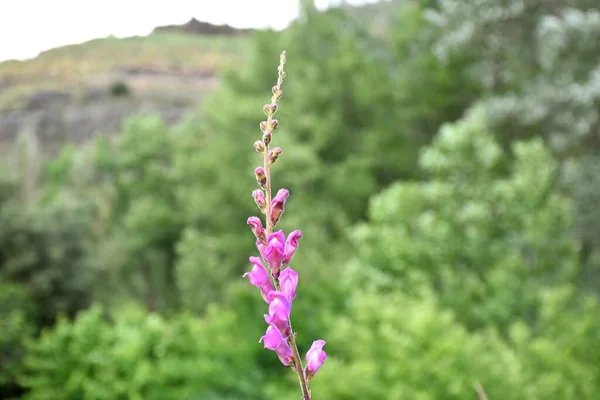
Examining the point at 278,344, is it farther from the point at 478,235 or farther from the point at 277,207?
the point at 478,235

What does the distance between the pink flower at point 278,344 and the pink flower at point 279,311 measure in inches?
0.6

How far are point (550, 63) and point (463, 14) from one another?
7.19 ft

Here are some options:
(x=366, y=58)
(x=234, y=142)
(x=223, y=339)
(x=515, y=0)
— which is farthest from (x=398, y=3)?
(x=223, y=339)

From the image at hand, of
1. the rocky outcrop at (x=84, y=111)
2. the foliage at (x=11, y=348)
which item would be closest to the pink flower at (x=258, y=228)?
the foliage at (x=11, y=348)

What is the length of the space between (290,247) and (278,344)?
0.39 ft

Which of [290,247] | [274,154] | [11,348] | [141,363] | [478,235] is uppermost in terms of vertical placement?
[478,235]

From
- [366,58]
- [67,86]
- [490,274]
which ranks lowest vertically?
[490,274]

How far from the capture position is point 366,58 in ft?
64.3

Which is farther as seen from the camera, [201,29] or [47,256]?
[201,29]

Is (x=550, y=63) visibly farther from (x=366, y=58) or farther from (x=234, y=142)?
(x=234, y=142)

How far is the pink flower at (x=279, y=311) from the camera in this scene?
72cm

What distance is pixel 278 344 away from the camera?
0.75 meters

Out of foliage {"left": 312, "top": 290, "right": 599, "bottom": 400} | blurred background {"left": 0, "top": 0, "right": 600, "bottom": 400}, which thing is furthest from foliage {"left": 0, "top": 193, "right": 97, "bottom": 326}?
foliage {"left": 312, "top": 290, "right": 599, "bottom": 400}

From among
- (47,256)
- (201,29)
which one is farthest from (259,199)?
(201,29)
